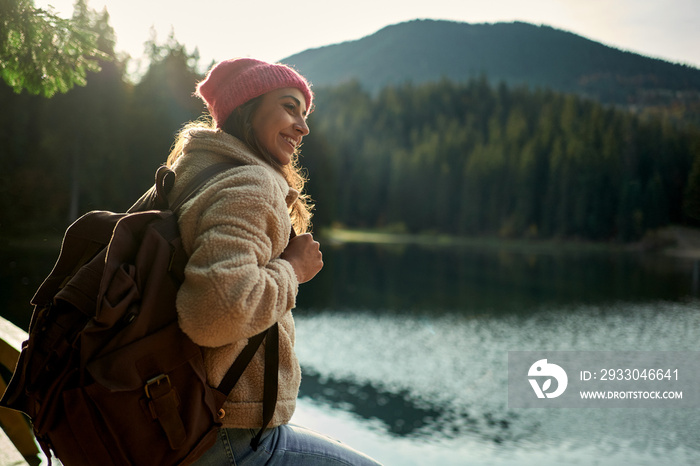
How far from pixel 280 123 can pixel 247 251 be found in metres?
0.43

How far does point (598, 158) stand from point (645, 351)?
53.8m

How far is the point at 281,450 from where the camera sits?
126 centimetres

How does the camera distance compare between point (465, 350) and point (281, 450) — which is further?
point (465, 350)

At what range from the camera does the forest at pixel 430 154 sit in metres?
15.0

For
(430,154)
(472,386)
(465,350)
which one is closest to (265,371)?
(472,386)

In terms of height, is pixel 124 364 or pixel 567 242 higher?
pixel 124 364

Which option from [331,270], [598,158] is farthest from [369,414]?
[598,158]

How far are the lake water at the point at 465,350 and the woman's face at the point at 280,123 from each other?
4.52 m

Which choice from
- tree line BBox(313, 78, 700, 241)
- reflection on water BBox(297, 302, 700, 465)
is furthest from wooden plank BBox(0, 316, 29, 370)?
tree line BBox(313, 78, 700, 241)

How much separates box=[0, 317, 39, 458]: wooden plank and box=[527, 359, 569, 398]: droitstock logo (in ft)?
39.7

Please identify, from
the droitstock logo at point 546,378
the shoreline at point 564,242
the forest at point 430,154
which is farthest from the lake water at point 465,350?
the shoreline at point 564,242

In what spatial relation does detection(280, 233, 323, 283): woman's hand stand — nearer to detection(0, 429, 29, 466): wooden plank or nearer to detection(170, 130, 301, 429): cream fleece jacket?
detection(170, 130, 301, 429): cream fleece jacket

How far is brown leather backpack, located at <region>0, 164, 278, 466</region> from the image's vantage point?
42.3 inches

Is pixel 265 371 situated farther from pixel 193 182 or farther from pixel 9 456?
pixel 9 456
